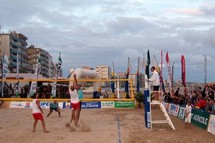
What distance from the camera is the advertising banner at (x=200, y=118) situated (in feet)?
42.3

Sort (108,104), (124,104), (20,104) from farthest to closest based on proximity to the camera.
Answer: (20,104) < (108,104) < (124,104)

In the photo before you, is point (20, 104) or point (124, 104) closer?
point (124, 104)

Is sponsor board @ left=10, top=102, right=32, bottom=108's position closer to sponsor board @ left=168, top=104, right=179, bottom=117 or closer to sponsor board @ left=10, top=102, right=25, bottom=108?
sponsor board @ left=10, top=102, right=25, bottom=108

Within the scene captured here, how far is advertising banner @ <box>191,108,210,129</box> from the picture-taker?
12.9 meters

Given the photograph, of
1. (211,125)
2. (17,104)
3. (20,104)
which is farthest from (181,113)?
(17,104)

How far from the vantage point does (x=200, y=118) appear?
1363 centimetres

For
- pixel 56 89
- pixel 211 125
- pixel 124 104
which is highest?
pixel 56 89

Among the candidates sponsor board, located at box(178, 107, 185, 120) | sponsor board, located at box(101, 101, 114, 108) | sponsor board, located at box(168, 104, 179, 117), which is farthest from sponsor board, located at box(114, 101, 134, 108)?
sponsor board, located at box(178, 107, 185, 120)

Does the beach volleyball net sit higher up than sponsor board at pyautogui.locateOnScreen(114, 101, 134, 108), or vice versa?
the beach volleyball net

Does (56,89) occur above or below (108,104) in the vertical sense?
above

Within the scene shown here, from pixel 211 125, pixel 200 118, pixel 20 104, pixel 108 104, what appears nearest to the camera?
pixel 211 125

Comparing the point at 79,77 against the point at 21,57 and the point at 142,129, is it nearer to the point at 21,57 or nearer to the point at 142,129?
the point at 142,129

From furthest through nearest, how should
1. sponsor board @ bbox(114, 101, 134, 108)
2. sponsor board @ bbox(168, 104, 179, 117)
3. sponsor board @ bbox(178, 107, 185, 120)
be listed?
1. sponsor board @ bbox(114, 101, 134, 108)
2. sponsor board @ bbox(168, 104, 179, 117)
3. sponsor board @ bbox(178, 107, 185, 120)

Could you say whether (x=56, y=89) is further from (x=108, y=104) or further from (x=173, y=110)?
(x=173, y=110)
